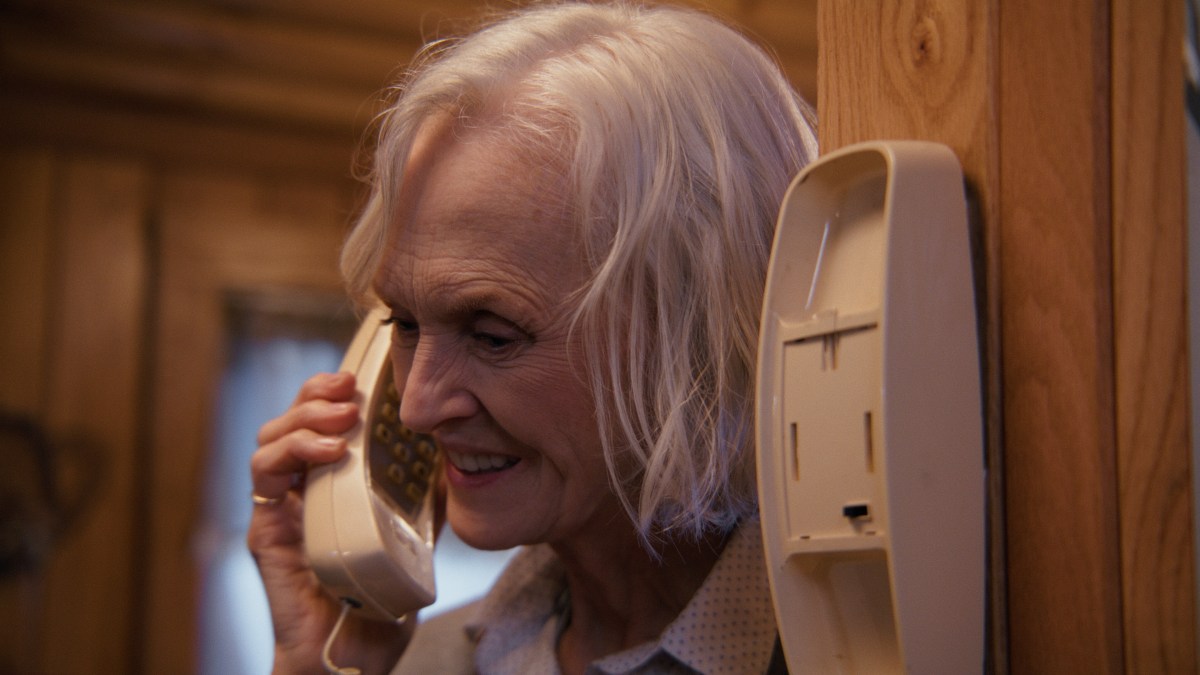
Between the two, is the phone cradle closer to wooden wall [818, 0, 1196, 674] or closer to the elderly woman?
wooden wall [818, 0, 1196, 674]

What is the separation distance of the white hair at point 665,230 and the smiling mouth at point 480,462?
0.11 meters

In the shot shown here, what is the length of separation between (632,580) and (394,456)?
0.31 meters

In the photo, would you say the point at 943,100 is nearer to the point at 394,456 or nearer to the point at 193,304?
the point at 394,456

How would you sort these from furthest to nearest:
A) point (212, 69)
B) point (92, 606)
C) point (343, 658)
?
1. point (92, 606)
2. point (212, 69)
3. point (343, 658)

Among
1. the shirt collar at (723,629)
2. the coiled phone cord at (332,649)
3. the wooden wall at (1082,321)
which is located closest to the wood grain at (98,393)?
the coiled phone cord at (332,649)

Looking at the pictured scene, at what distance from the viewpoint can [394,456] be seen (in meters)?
1.12

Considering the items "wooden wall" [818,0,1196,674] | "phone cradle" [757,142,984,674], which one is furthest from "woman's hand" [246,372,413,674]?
"wooden wall" [818,0,1196,674]

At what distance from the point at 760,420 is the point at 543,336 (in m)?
0.25

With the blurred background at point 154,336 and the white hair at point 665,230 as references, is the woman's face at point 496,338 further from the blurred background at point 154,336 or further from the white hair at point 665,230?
the blurred background at point 154,336

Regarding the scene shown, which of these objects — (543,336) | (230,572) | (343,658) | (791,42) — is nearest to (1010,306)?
(543,336)

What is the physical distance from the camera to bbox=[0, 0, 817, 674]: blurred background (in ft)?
8.70

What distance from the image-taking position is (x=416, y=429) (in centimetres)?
91

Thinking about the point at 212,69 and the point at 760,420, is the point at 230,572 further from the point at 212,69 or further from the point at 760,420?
the point at 760,420

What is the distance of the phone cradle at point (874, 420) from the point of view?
57cm
